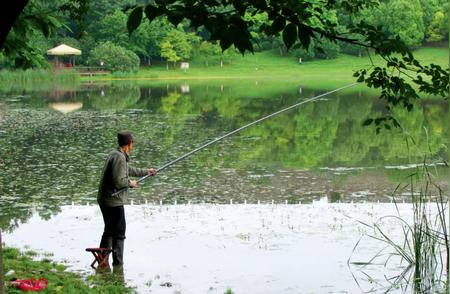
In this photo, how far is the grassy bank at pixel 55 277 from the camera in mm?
6477

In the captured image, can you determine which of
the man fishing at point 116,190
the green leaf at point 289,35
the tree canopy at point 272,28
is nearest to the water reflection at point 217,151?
the tree canopy at point 272,28

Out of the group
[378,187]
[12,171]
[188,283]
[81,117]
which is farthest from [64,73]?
[188,283]

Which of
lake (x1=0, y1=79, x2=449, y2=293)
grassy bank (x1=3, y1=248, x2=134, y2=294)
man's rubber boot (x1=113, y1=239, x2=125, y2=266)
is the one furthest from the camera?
lake (x1=0, y1=79, x2=449, y2=293)

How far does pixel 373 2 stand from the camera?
6.53 metres

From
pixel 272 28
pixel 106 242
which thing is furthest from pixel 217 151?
pixel 272 28

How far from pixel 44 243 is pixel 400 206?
5.01 m

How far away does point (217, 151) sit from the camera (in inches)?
664

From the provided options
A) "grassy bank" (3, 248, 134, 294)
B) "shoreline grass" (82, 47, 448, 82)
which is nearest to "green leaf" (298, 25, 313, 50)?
"grassy bank" (3, 248, 134, 294)

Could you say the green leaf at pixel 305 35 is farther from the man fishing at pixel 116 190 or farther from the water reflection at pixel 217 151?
the man fishing at pixel 116 190

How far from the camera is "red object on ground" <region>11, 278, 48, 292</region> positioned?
602 cm

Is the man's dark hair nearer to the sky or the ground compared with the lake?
nearer to the sky

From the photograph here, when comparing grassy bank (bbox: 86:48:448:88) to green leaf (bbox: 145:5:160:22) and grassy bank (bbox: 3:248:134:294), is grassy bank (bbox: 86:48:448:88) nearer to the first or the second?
grassy bank (bbox: 3:248:134:294)

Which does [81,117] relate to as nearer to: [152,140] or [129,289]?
[152,140]

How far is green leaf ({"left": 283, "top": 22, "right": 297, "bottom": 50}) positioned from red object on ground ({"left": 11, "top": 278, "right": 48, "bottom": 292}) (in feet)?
11.2
